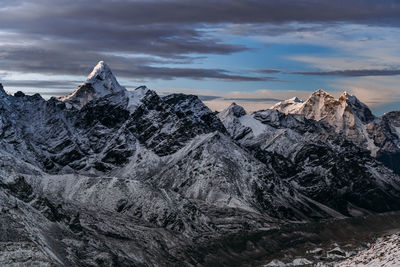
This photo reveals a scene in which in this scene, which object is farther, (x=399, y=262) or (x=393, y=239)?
(x=393, y=239)

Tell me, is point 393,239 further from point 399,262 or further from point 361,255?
point 399,262

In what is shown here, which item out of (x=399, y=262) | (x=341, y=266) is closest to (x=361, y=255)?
(x=341, y=266)

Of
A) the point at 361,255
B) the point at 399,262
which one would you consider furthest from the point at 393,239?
the point at 399,262

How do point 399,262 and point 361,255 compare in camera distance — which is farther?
point 361,255

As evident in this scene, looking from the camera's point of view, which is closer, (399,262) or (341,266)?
(399,262)

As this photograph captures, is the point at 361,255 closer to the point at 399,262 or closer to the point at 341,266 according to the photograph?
the point at 341,266
